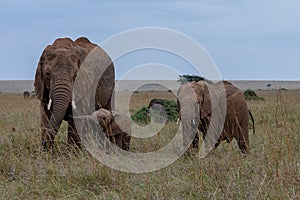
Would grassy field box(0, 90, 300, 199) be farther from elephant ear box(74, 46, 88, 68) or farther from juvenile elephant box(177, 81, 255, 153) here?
elephant ear box(74, 46, 88, 68)

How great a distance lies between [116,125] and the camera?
791 cm

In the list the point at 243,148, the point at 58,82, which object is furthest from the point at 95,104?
the point at 243,148

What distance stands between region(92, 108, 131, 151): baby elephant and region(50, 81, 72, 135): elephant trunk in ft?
1.67

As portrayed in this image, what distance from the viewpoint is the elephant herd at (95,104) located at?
290 inches

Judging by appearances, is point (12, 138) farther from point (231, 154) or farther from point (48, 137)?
point (231, 154)

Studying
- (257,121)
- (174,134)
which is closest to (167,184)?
(174,134)

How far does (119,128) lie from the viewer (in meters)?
7.91

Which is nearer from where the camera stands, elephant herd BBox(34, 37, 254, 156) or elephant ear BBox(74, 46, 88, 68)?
elephant herd BBox(34, 37, 254, 156)

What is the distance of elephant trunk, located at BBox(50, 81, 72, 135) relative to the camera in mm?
7262

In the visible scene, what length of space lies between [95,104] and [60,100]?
1.42 metres

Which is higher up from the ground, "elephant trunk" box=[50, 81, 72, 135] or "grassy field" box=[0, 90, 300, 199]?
"elephant trunk" box=[50, 81, 72, 135]

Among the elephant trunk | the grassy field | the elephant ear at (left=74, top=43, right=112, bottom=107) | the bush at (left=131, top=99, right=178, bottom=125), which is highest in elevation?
the elephant ear at (left=74, top=43, right=112, bottom=107)

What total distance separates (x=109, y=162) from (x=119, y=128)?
2.08m

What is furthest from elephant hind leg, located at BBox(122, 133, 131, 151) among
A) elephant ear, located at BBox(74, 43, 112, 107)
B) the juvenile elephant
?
the juvenile elephant
